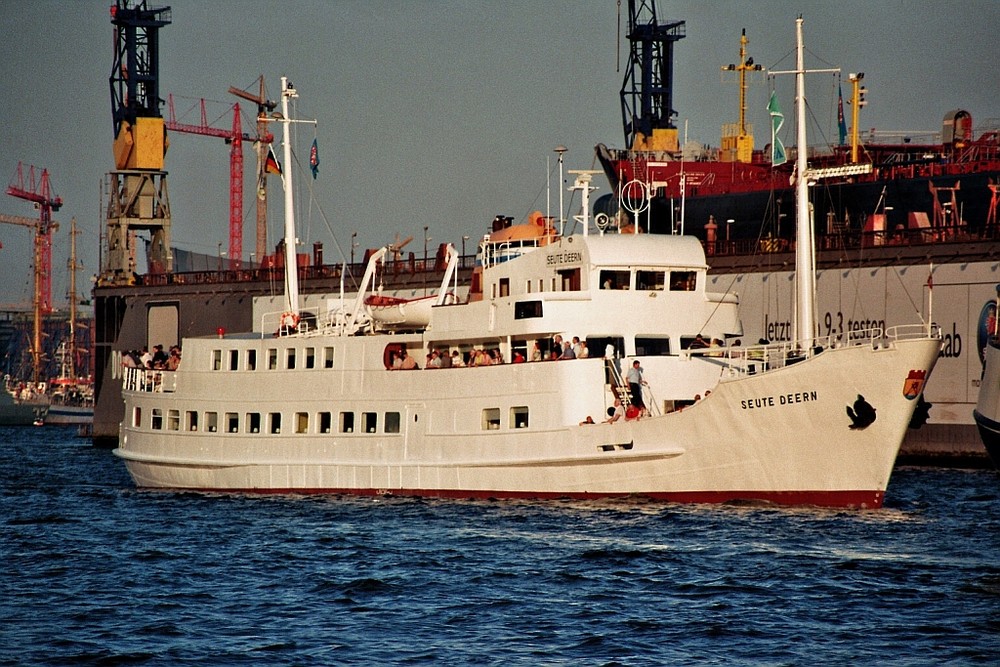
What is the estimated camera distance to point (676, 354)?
3975cm

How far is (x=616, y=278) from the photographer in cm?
4034

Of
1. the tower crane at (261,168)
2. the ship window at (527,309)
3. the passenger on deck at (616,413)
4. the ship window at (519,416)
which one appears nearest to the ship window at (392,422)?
the ship window at (519,416)

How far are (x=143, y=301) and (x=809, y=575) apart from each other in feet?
224

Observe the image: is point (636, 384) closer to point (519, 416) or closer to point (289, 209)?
point (519, 416)

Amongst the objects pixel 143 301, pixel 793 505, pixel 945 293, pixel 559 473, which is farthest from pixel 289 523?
pixel 143 301

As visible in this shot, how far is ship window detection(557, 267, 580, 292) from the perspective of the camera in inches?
1594

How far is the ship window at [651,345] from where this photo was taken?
4006 cm

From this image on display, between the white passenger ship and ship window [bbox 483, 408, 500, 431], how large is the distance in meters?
0.04

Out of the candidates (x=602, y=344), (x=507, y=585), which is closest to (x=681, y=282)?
(x=602, y=344)

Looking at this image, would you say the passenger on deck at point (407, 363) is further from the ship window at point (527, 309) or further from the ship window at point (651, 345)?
the ship window at point (651, 345)

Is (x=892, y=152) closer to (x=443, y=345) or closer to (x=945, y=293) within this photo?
(x=945, y=293)

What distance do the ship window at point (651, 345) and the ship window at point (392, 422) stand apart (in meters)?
7.36

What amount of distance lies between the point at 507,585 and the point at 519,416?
1223cm

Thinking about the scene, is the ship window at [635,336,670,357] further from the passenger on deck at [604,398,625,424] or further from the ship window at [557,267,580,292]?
the ship window at [557,267,580,292]
